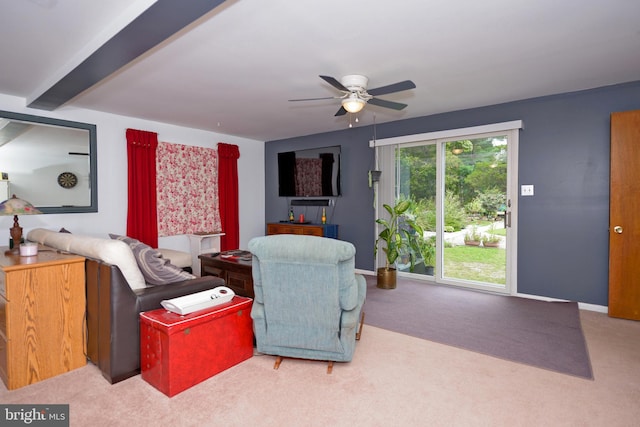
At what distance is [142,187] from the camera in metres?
4.79

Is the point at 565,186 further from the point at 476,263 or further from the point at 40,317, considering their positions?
the point at 40,317

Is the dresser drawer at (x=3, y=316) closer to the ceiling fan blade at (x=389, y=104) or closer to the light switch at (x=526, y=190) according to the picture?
the ceiling fan blade at (x=389, y=104)

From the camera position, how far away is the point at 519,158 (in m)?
4.07

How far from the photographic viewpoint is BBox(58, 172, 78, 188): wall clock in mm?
4121

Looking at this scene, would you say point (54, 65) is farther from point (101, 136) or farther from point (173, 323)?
point (173, 323)

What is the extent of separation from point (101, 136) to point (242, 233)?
2.72 metres

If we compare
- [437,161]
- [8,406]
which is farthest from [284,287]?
[437,161]

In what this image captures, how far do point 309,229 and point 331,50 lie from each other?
324 cm

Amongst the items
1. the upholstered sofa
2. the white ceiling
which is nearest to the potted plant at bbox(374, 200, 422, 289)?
the white ceiling

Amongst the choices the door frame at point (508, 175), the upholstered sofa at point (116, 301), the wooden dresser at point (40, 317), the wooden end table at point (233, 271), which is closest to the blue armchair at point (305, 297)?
the upholstered sofa at point (116, 301)

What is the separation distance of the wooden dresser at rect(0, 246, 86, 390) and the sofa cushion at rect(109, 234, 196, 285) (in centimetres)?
38

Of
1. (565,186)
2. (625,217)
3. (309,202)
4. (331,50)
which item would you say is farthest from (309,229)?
(625,217)

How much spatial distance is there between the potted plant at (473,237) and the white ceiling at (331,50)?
1.60 m
